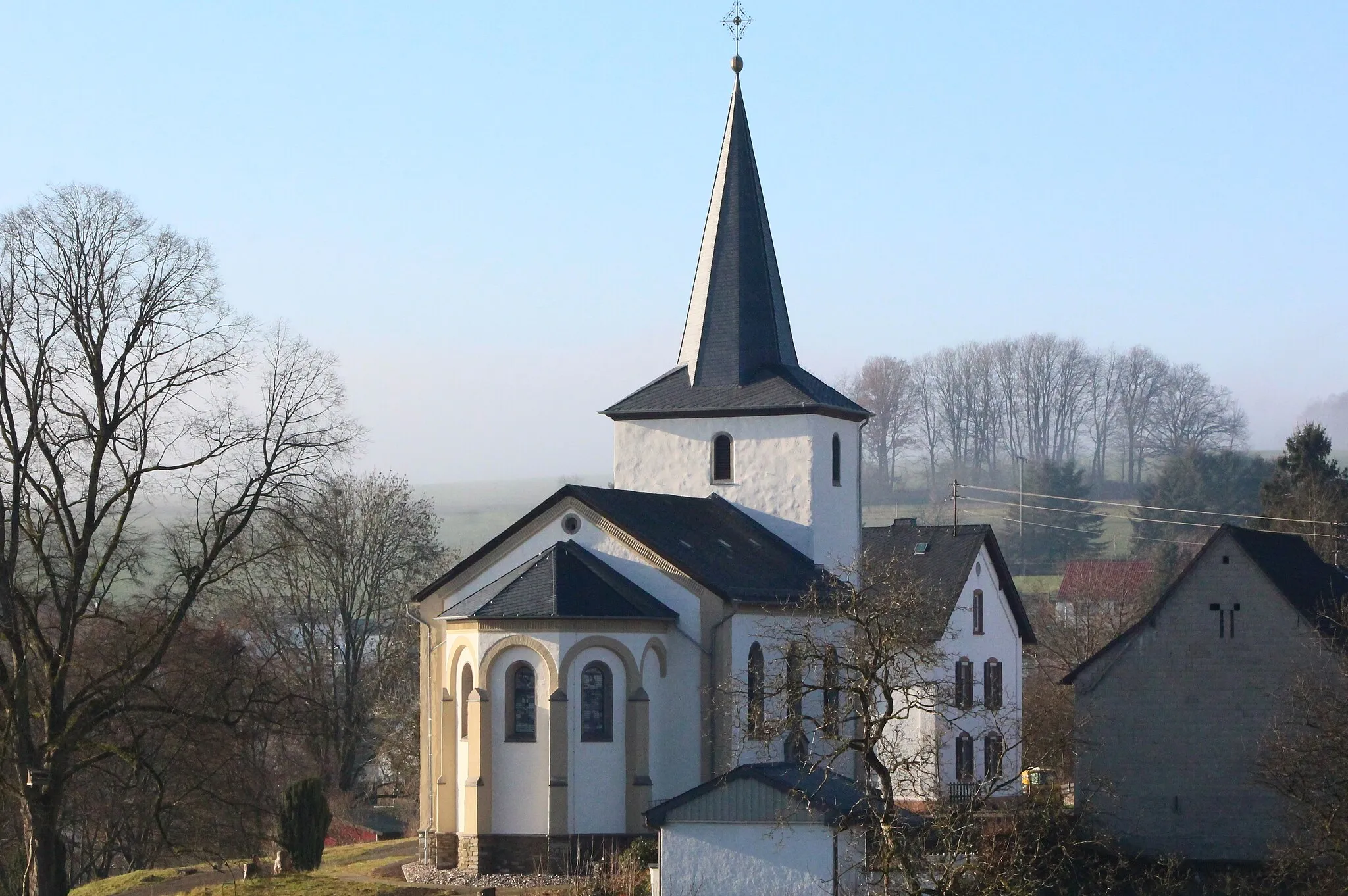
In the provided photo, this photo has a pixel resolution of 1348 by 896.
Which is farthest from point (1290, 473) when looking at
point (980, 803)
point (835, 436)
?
point (980, 803)

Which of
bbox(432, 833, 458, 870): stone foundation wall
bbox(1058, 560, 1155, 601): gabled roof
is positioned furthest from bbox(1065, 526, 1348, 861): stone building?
bbox(1058, 560, 1155, 601): gabled roof

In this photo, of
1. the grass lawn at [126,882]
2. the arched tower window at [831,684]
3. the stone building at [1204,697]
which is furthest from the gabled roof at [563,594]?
the arched tower window at [831,684]

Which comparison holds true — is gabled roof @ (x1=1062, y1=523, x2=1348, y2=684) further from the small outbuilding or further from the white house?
the small outbuilding

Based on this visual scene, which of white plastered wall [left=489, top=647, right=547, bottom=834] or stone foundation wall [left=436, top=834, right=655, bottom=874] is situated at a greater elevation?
white plastered wall [left=489, top=647, right=547, bottom=834]

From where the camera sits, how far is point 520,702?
32.7 metres

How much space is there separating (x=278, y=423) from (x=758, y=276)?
14324 millimetres

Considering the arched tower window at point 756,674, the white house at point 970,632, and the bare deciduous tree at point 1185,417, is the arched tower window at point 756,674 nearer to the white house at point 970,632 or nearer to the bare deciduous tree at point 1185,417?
the white house at point 970,632

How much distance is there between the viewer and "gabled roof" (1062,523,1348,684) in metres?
34.7

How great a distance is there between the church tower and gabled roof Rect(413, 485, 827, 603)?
0.73 meters

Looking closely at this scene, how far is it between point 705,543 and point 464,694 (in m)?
6.21

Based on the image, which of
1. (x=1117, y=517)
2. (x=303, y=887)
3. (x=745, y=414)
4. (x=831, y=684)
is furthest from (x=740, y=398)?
(x=1117, y=517)

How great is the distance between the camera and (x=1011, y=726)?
44.6 meters

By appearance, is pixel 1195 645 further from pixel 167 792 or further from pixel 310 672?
pixel 310 672

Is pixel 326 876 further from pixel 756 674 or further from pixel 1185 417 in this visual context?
pixel 1185 417
